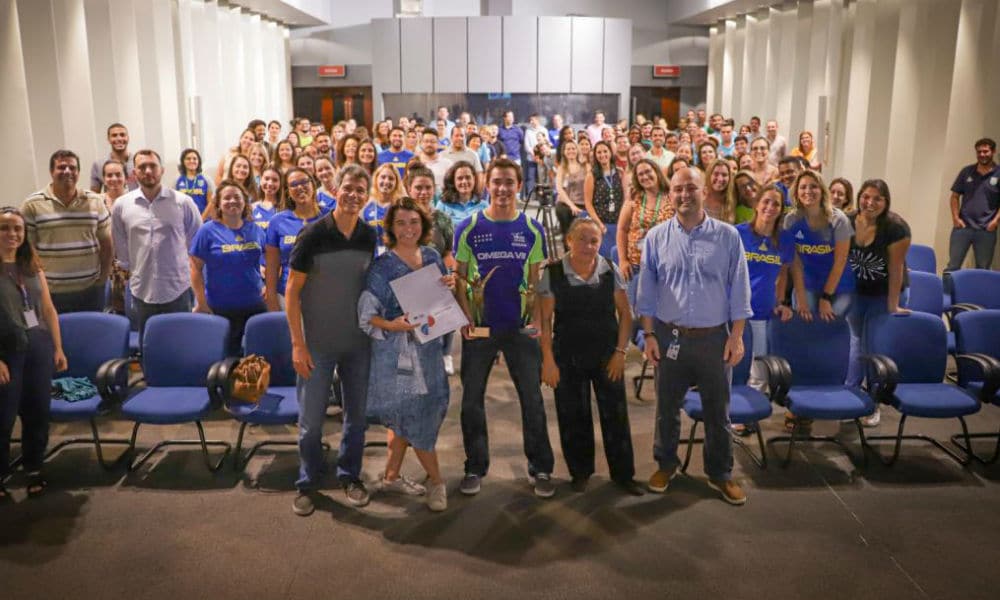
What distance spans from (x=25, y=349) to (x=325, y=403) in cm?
161

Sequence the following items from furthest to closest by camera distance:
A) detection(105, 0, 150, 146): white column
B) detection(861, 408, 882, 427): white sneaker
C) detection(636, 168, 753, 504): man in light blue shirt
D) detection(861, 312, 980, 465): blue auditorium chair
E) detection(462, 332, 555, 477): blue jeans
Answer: detection(105, 0, 150, 146): white column < detection(861, 408, 882, 427): white sneaker < detection(861, 312, 980, 465): blue auditorium chair < detection(462, 332, 555, 477): blue jeans < detection(636, 168, 753, 504): man in light blue shirt

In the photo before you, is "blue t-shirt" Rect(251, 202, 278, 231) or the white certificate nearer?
the white certificate

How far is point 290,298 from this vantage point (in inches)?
153

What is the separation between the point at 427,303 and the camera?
12.8ft

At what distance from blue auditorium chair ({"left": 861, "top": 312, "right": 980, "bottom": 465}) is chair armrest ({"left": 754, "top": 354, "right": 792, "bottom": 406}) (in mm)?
531

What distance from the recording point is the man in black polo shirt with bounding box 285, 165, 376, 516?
3.90 m

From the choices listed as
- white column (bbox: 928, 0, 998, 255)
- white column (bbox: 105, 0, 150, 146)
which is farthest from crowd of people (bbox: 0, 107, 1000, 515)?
white column (bbox: 105, 0, 150, 146)

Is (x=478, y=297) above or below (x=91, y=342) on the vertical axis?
above

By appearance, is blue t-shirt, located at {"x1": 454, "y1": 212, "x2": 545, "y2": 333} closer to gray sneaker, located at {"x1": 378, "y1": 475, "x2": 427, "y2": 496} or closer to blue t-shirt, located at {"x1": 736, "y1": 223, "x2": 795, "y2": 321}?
gray sneaker, located at {"x1": 378, "y1": 475, "x2": 427, "y2": 496}

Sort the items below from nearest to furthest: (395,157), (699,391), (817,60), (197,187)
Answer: (699,391) < (197,187) < (395,157) < (817,60)

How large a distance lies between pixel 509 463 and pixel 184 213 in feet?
8.91

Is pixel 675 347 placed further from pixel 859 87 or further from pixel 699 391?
pixel 859 87

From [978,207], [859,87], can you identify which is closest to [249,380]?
[978,207]

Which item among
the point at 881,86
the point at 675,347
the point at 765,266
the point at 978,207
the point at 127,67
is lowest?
the point at 675,347
